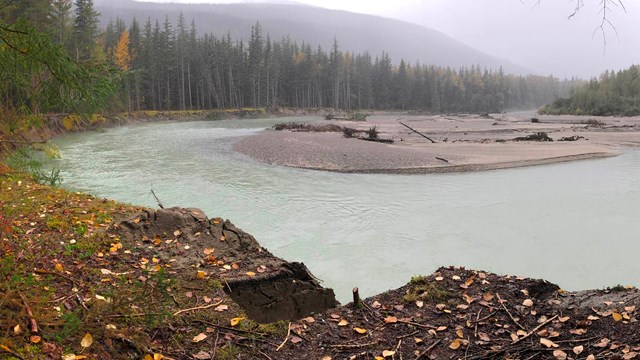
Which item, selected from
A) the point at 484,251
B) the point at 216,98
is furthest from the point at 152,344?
the point at 216,98

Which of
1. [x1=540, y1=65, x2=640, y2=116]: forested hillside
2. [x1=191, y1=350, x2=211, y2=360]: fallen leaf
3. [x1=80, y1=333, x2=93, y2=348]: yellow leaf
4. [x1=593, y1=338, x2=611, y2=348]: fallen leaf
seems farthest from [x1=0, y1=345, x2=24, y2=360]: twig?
[x1=540, y1=65, x2=640, y2=116]: forested hillside

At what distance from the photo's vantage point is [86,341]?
12.0 feet

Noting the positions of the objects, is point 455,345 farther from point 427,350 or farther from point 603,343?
point 603,343

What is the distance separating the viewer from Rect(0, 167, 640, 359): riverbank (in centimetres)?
385

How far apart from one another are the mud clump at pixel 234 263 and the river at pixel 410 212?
197 centimetres

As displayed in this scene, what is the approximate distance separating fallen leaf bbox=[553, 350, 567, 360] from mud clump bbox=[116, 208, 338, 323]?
3008 mm

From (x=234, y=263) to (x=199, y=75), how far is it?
84449mm

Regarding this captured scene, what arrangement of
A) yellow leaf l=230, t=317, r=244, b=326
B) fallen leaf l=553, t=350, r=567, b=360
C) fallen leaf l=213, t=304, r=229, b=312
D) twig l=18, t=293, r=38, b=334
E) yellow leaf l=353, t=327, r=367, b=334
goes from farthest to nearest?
fallen leaf l=213, t=304, r=229, b=312
yellow leaf l=353, t=327, r=367, b=334
yellow leaf l=230, t=317, r=244, b=326
fallen leaf l=553, t=350, r=567, b=360
twig l=18, t=293, r=38, b=334

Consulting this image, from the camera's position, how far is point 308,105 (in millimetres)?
105812

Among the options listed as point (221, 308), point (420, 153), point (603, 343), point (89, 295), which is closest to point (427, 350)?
point (603, 343)

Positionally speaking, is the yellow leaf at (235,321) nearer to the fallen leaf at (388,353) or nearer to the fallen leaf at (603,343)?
the fallen leaf at (388,353)

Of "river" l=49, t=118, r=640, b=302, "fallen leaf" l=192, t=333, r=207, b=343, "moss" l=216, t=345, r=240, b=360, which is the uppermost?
"fallen leaf" l=192, t=333, r=207, b=343

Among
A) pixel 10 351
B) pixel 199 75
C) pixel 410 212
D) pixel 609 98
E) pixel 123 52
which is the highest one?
pixel 123 52

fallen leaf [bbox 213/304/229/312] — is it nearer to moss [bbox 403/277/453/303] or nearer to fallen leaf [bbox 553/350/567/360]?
moss [bbox 403/277/453/303]
